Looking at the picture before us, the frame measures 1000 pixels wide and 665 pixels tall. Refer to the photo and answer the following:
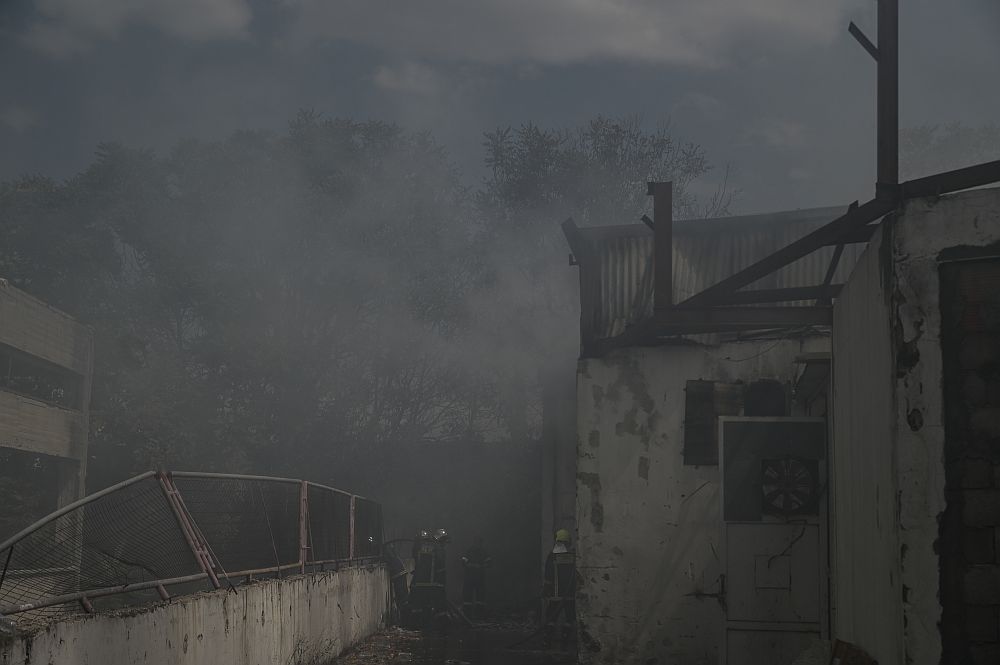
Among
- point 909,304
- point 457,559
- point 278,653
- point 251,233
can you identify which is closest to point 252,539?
point 278,653

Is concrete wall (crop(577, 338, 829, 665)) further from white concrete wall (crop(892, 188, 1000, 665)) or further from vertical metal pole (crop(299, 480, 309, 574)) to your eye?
white concrete wall (crop(892, 188, 1000, 665))

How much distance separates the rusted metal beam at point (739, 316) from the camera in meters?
7.46

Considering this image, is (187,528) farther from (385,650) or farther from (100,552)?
(385,650)

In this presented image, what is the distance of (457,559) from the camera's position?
22.2 m

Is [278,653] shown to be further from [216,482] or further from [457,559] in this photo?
[457,559]

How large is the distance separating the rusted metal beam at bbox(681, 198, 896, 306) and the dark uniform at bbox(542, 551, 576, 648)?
890cm

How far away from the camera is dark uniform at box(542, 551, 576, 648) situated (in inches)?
607

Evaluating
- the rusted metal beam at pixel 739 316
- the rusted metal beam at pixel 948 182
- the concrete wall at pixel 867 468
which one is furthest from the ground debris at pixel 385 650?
the rusted metal beam at pixel 948 182

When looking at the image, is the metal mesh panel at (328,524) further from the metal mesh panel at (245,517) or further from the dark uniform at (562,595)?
the dark uniform at (562,595)

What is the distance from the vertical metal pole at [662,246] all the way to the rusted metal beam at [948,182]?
2.78 meters

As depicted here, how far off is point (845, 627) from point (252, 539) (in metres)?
4.95

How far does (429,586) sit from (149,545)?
35.8ft

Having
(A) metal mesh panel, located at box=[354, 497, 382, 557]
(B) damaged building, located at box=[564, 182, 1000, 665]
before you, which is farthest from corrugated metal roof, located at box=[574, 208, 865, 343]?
(A) metal mesh panel, located at box=[354, 497, 382, 557]

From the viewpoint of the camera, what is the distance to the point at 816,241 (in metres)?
6.43
